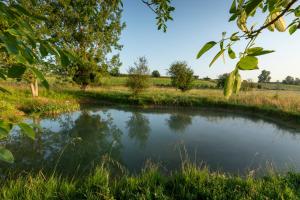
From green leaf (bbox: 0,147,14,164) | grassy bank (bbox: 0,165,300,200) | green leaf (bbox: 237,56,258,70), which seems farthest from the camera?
grassy bank (bbox: 0,165,300,200)

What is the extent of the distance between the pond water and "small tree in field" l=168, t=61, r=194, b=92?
13762mm

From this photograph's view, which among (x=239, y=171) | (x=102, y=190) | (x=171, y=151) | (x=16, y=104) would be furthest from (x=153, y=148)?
(x=16, y=104)

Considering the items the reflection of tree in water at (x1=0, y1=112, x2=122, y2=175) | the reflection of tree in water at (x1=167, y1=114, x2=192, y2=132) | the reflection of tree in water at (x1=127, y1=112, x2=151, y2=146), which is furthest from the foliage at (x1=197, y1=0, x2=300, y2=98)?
the reflection of tree in water at (x1=167, y1=114, x2=192, y2=132)

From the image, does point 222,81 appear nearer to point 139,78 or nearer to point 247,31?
point 247,31

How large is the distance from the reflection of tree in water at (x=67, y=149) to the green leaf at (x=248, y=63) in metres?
5.06

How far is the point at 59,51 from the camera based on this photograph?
2.71 feet

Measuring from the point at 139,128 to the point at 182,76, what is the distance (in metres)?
17.5

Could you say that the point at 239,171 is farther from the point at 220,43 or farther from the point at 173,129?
the point at 220,43

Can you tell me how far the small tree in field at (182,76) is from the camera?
28406 millimetres

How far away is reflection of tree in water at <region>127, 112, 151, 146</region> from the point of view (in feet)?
33.4

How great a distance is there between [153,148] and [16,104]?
36.6 feet

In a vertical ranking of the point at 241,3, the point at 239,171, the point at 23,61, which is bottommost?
the point at 239,171

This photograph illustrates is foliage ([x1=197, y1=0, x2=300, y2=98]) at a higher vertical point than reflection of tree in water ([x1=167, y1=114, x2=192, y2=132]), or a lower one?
higher

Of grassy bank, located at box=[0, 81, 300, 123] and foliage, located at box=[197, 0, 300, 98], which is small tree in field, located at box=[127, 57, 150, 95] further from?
foliage, located at box=[197, 0, 300, 98]
